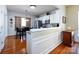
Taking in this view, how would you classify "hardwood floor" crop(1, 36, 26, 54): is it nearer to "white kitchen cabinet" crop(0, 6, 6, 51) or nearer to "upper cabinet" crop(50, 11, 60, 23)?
"white kitchen cabinet" crop(0, 6, 6, 51)

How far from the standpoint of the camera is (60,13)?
1002 millimetres

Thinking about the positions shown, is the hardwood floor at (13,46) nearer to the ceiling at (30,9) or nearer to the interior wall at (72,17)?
the ceiling at (30,9)

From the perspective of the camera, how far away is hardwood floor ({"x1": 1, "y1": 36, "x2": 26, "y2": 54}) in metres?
0.94

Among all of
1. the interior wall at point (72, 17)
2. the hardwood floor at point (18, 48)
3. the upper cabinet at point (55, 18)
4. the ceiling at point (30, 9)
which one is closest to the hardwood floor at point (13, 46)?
the hardwood floor at point (18, 48)

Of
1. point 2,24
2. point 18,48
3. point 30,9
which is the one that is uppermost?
point 30,9

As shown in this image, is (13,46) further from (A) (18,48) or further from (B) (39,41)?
(B) (39,41)

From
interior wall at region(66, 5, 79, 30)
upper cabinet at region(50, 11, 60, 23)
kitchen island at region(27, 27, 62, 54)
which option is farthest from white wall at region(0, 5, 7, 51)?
interior wall at region(66, 5, 79, 30)

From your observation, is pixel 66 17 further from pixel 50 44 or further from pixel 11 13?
pixel 11 13

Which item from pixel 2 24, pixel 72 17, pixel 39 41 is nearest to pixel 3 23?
pixel 2 24

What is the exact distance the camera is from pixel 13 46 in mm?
1109

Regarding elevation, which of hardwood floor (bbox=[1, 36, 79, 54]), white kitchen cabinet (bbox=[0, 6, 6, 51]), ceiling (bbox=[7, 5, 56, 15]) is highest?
ceiling (bbox=[7, 5, 56, 15])

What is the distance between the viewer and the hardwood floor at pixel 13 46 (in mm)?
937

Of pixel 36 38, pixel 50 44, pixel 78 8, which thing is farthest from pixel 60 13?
pixel 50 44

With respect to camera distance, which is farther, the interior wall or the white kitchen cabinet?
the interior wall
